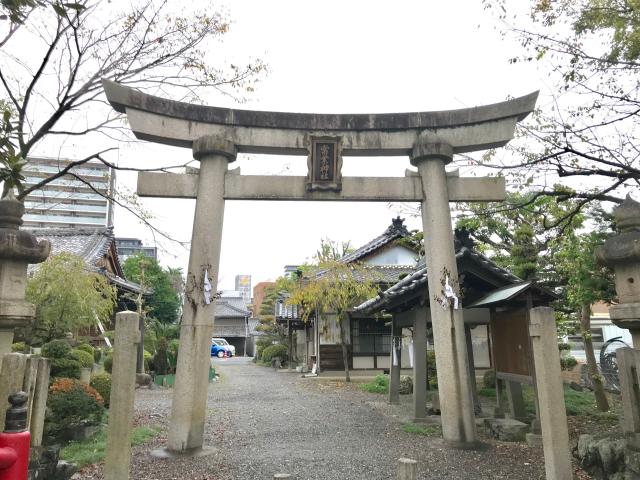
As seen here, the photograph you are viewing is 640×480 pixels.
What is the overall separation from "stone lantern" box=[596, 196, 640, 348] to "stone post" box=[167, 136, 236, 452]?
5867 millimetres

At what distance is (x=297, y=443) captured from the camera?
8.61 meters

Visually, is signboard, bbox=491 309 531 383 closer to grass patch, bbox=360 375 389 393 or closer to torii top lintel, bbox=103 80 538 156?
torii top lintel, bbox=103 80 538 156

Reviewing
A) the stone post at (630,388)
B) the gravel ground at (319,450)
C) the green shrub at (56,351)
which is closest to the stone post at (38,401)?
the gravel ground at (319,450)

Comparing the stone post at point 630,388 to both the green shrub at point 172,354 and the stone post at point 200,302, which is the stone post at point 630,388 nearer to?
the stone post at point 200,302

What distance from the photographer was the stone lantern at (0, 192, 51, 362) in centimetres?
516

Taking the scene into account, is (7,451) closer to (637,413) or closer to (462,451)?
(637,413)

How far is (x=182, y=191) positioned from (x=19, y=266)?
332 cm

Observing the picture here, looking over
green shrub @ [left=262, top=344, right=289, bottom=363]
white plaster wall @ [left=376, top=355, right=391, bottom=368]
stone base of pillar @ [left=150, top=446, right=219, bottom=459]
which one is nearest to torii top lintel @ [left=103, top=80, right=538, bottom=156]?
stone base of pillar @ [left=150, top=446, right=219, bottom=459]

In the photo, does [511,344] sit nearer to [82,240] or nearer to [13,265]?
[13,265]

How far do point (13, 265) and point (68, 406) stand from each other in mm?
4504

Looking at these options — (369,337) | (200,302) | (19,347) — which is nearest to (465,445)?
(200,302)

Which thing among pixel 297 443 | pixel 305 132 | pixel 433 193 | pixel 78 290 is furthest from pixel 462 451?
pixel 78 290

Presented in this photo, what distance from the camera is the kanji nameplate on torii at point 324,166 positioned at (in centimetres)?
865

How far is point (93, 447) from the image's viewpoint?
328 inches
